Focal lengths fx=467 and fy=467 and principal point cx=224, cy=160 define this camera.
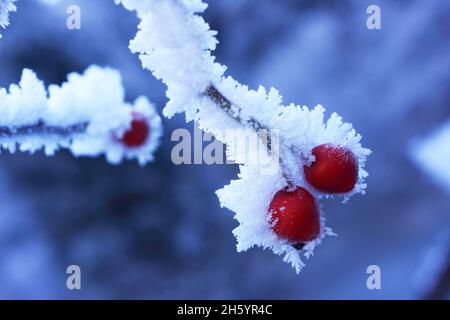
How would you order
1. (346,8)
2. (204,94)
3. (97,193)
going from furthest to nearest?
(97,193) → (346,8) → (204,94)

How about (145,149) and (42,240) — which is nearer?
(145,149)

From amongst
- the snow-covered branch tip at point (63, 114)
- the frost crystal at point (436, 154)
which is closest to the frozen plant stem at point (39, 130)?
the snow-covered branch tip at point (63, 114)

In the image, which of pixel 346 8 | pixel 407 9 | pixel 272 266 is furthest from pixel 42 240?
pixel 407 9

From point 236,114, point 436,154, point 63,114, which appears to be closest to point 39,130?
point 63,114

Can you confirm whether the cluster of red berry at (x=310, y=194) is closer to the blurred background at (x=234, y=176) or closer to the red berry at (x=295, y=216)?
the red berry at (x=295, y=216)

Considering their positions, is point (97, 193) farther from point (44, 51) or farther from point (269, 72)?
point (269, 72)

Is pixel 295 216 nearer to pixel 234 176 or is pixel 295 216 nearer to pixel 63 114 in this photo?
pixel 63 114
